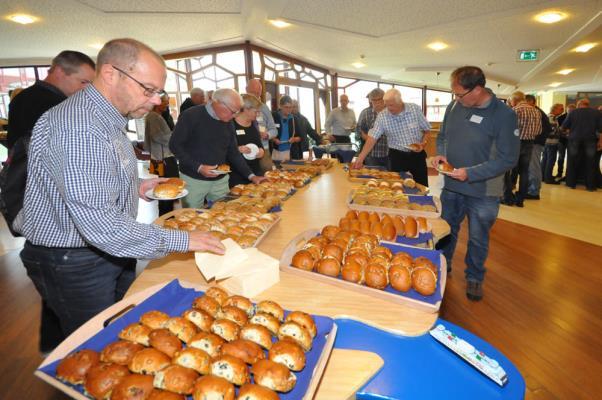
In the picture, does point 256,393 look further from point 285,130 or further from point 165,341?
point 285,130

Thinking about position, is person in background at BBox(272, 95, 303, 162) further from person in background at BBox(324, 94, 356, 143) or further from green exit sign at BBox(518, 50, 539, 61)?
green exit sign at BBox(518, 50, 539, 61)

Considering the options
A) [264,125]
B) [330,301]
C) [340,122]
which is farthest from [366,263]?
[340,122]

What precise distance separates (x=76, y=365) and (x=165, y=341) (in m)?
0.21

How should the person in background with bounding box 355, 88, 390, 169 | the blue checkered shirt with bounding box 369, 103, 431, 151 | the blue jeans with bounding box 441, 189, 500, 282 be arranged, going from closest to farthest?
the blue jeans with bounding box 441, 189, 500, 282 → the blue checkered shirt with bounding box 369, 103, 431, 151 → the person in background with bounding box 355, 88, 390, 169

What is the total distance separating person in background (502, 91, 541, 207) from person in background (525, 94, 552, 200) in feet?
0.72

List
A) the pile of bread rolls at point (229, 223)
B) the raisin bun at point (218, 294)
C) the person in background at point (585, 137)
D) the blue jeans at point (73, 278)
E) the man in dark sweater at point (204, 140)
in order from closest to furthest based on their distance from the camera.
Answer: the raisin bun at point (218, 294) → the blue jeans at point (73, 278) → the pile of bread rolls at point (229, 223) → the man in dark sweater at point (204, 140) → the person in background at point (585, 137)

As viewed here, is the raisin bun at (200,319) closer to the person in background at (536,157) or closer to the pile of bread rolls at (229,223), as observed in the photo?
the pile of bread rolls at (229,223)

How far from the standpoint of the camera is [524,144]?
5.74 metres

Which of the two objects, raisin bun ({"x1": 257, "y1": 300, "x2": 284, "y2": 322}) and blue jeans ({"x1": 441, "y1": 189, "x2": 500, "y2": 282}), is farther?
blue jeans ({"x1": 441, "y1": 189, "x2": 500, "y2": 282})

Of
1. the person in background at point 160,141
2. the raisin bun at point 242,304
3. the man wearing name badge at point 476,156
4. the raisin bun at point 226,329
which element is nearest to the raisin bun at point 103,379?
the raisin bun at point 226,329

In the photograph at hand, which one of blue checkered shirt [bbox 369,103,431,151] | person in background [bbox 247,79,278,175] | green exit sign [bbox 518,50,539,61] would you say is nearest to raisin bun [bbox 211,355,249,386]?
blue checkered shirt [bbox 369,103,431,151]

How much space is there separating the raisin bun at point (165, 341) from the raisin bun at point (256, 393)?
240 mm

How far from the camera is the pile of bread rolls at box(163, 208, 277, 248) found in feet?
5.76

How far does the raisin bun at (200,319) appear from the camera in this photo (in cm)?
101
